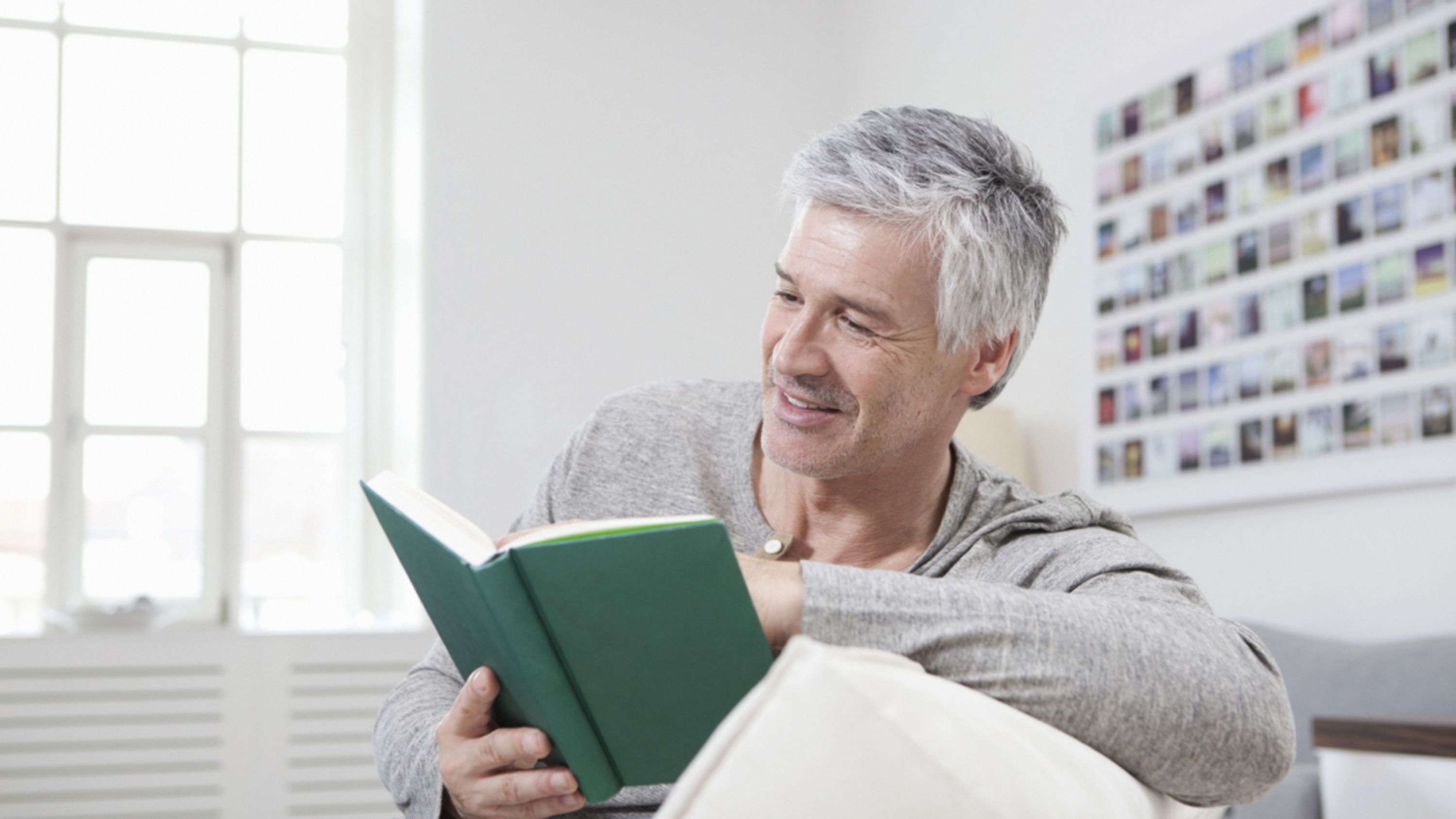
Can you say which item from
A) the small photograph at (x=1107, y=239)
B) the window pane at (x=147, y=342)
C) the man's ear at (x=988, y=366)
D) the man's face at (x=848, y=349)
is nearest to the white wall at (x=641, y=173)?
the small photograph at (x=1107, y=239)

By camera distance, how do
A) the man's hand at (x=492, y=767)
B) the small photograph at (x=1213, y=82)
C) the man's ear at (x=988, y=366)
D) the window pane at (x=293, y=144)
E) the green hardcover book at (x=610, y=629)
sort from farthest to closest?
the window pane at (x=293, y=144), the small photograph at (x=1213, y=82), the man's ear at (x=988, y=366), the man's hand at (x=492, y=767), the green hardcover book at (x=610, y=629)

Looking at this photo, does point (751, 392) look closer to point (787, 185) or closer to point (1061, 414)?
point (787, 185)

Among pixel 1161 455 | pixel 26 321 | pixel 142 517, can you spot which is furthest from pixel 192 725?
pixel 1161 455

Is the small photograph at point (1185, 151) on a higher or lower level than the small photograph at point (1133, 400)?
higher

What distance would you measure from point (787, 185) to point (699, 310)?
2884 mm

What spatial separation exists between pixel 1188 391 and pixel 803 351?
5.72ft

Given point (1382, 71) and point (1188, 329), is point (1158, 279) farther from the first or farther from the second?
point (1382, 71)

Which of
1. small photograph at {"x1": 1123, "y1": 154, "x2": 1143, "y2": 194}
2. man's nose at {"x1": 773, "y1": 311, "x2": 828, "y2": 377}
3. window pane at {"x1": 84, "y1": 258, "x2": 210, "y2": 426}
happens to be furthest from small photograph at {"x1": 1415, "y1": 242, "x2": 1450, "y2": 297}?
window pane at {"x1": 84, "y1": 258, "x2": 210, "y2": 426}

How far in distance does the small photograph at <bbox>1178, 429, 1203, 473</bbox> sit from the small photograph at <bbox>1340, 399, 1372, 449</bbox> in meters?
0.36

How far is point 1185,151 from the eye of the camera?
2744 mm

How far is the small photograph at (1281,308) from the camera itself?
96.0 inches

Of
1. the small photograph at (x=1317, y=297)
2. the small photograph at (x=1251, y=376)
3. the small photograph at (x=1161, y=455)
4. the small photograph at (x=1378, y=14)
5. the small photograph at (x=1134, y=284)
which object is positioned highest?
the small photograph at (x=1378, y=14)

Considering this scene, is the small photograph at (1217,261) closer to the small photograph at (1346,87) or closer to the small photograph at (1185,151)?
the small photograph at (1185,151)

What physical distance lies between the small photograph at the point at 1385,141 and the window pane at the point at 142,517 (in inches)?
127
